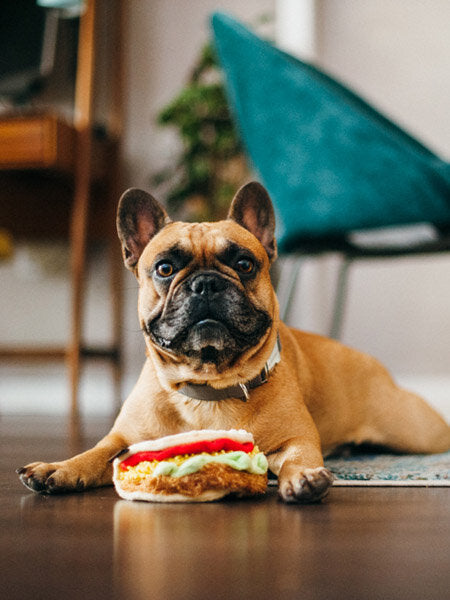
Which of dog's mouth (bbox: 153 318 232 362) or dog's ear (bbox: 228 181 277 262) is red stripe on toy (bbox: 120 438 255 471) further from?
dog's ear (bbox: 228 181 277 262)

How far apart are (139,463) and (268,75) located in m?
1.30

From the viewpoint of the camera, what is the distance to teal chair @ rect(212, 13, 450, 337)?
1792 millimetres

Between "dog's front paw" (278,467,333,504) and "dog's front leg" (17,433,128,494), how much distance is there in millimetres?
268

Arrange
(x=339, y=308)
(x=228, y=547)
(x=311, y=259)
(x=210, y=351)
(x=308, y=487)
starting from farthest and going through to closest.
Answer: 1. (x=311, y=259)
2. (x=339, y=308)
3. (x=210, y=351)
4. (x=308, y=487)
5. (x=228, y=547)

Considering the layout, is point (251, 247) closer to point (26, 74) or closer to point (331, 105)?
point (331, 105)

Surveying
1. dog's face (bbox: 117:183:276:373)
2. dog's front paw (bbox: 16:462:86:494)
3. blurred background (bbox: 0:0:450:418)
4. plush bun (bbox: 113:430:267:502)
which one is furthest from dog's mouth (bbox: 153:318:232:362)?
blurred background (bbox: 0:0:450:418)

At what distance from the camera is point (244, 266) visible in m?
1.02

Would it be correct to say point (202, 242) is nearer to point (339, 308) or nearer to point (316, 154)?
point (316, 154)

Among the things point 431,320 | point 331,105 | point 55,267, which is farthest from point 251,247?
point 55,267

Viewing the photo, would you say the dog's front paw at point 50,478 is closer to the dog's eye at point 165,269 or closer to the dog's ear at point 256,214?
the dog's eye at point 165,269

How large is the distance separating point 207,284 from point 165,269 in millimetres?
93

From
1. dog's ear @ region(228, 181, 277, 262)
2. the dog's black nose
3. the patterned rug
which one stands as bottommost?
the patterned rug

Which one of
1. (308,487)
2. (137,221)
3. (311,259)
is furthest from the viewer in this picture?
(311,259)

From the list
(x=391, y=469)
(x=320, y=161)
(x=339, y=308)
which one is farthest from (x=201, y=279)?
(x=339, y=308)
